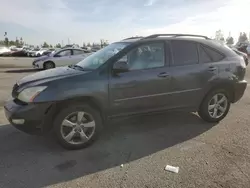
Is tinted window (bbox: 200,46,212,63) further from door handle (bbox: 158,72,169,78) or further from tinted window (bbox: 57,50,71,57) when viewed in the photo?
tinted window (bbox: 57,50,71,57)

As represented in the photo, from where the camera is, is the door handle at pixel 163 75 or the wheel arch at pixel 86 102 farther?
the door handle at pixel 163 75

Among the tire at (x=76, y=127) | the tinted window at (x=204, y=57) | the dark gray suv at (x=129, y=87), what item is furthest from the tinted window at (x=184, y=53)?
the tire at (x=76, y=127)

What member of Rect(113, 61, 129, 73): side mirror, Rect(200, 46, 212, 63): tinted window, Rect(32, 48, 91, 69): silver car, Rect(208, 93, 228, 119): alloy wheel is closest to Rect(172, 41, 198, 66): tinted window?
Rect(200, 46, 212, 63): tinted window

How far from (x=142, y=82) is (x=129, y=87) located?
0.84 feet

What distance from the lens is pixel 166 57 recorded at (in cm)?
450

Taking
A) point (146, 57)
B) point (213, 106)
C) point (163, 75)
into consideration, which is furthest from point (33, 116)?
point (213, 106)

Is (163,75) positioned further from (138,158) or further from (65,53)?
(65,53)

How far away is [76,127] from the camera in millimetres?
3914

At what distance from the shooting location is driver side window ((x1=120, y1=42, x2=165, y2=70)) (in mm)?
4246

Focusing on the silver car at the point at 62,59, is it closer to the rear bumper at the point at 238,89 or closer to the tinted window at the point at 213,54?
the tinted window at the point at 213,54

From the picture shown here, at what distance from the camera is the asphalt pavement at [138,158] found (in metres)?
3.14

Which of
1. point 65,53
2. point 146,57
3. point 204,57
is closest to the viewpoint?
point 146,57

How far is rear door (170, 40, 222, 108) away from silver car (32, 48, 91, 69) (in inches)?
431

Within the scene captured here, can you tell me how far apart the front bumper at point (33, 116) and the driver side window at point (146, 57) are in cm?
149
